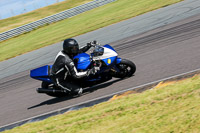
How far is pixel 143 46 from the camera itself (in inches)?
468

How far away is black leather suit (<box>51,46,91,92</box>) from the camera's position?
7.72 m

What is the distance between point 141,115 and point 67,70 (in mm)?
3252

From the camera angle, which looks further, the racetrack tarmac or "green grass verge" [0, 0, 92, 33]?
"green grass verge" [0, 0, 92, 33]

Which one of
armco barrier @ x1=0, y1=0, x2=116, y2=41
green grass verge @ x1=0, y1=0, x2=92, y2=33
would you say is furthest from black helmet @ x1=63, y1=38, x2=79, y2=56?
green grass verge @ x1=0, y1=0, x2=92, y2=33

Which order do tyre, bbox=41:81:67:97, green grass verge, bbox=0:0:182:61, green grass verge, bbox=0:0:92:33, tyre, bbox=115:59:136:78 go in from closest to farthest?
1. tyre, bbox=115:59:136:78
2. tyre, bbox=41:81:67:97
3. green grass verge, bbox=0:0:182:61
4. green grass verge, bbox=0:0:92:33

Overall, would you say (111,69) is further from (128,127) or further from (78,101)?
(128,127)

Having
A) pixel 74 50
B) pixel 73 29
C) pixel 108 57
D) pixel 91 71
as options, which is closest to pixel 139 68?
pixel 108 57

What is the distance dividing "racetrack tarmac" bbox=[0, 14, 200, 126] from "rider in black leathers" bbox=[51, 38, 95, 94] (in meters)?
0.38

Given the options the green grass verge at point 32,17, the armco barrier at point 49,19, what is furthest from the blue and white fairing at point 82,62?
the green grass verge at point 32,17

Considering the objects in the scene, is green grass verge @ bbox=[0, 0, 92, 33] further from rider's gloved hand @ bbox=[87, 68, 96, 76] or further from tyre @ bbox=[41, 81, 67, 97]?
rider's gloved hand @ bbox=[87, 68, 96, 76]

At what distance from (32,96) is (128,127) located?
508 cm

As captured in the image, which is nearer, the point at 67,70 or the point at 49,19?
the point at 67,70

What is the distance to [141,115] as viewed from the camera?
5086mm

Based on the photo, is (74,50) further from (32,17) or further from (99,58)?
(32,17)
